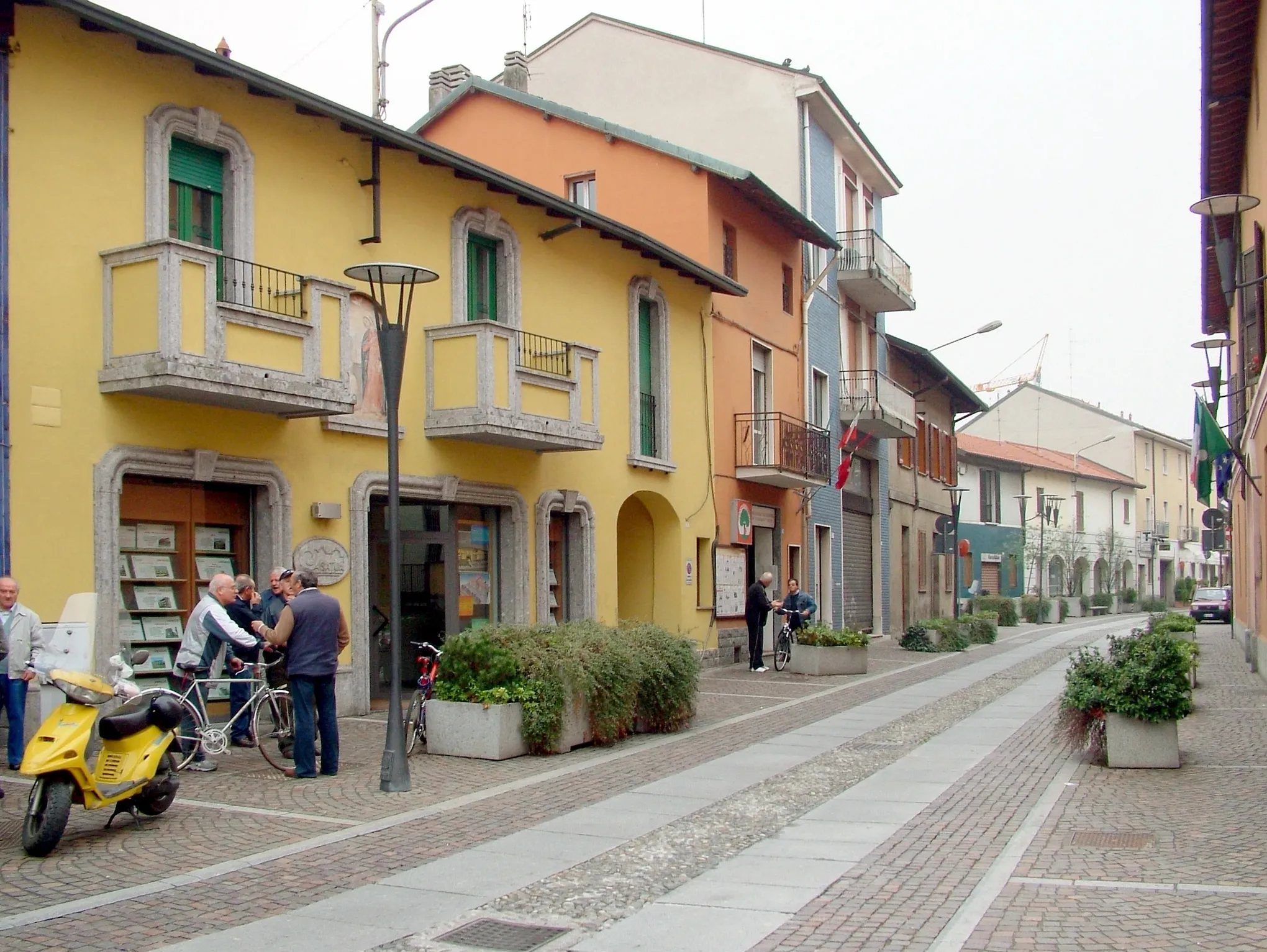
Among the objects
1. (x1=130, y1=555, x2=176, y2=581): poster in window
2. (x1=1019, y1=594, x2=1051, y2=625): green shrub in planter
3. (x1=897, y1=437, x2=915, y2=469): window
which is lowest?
(x1=1019, y1=594, x2=1051, y2=625): green shrub in planter

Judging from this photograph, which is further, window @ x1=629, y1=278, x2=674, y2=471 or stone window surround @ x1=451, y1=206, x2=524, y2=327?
window @ x1=629, y1=278, x2=674, y2=471

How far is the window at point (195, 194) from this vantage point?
12.5 m

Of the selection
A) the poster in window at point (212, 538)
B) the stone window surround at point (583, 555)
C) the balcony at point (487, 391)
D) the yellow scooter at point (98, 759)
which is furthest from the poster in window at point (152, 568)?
the stone window surround at point (583, 555)

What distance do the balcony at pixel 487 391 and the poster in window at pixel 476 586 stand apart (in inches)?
70.7

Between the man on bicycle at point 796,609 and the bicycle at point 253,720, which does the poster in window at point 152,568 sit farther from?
the man on bicycle at point 796,609

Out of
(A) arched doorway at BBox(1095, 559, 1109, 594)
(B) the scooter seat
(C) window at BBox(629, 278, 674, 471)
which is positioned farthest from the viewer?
(A) arched doorway at BBox(1095, 559, 1109, 594)

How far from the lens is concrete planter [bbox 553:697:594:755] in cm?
1161

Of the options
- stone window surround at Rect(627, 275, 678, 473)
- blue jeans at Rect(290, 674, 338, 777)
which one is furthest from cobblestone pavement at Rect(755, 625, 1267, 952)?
stone window surround at Rect(627, 275, 678, 473)

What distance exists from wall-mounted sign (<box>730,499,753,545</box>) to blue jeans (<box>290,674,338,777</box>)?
1357 cm

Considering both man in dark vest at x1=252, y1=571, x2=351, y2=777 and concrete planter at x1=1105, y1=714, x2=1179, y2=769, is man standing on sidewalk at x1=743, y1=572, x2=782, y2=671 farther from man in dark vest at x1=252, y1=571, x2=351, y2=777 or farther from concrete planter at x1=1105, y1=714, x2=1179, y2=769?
man in dark vest at x1=252, y1=571, x2=351, y2=777

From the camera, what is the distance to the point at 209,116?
1267cm

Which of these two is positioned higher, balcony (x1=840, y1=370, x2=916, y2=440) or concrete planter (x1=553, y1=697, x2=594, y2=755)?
balcony (x1=840, y1=370, x2=916, y2=440)

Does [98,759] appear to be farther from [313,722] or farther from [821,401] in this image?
[821,401]

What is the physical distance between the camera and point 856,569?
30.8 m
